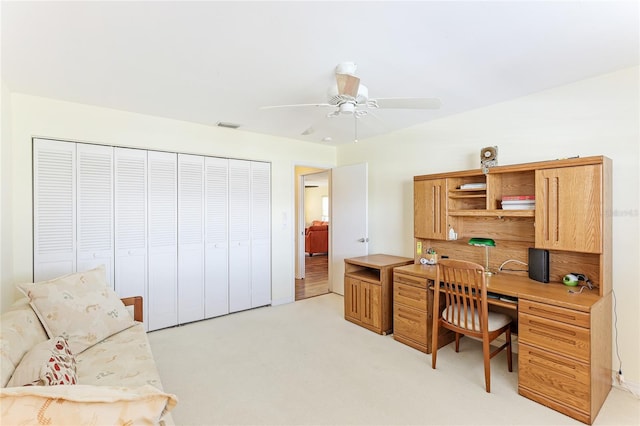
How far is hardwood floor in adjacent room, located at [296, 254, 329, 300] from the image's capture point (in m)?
5.14

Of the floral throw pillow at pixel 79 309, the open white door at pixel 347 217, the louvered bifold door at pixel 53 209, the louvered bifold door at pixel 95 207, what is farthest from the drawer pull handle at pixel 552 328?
the louvered bifold door at pixel 53 209

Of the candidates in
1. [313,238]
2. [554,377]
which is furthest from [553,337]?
[313,238]

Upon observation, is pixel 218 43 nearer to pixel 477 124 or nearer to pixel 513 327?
pixel 477 124

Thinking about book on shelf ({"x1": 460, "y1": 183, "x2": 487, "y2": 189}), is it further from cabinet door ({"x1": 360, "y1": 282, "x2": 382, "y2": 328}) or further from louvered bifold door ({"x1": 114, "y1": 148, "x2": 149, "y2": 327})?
louvered bifold door ({"x1": 114, "y1": 148, "x2": 149, "y2": 327})

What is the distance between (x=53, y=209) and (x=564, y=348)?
14.3ft

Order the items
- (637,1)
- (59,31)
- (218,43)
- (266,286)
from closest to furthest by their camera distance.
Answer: (637,1), (59,31), (218,43), (266,286)

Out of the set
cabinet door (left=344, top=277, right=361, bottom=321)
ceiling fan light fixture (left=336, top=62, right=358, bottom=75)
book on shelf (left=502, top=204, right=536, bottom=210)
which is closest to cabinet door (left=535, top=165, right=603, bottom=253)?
book on shelf (left=502, top=204, right=536, bottom=210)

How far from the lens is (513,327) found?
286cm

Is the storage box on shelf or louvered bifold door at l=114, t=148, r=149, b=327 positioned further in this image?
louvered bifold door at l=114, t=148, r=149, b=327

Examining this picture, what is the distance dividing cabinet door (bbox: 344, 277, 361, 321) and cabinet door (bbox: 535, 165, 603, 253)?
1.91 meters

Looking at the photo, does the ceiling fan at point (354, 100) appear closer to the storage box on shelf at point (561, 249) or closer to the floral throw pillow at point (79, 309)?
the storage box on shelf at point (561, 249)

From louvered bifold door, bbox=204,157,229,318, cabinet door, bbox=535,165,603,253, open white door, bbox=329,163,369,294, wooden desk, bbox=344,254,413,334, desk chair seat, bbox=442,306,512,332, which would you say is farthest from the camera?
open white door, bbox=329,163,369,294

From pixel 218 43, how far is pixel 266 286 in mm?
3248

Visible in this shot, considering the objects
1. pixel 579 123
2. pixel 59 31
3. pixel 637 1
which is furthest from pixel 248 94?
pixel 579 123
